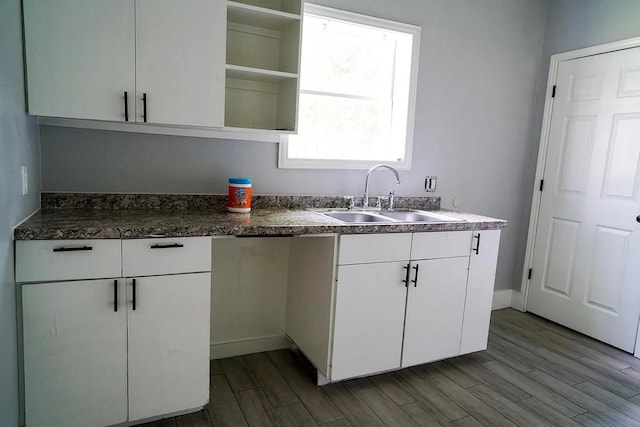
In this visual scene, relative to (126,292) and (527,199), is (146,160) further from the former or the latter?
(527,199)

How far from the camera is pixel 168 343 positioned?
183 cm

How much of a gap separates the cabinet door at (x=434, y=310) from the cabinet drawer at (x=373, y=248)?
13 centimetres

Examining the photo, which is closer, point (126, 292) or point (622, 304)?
point (126, 292)

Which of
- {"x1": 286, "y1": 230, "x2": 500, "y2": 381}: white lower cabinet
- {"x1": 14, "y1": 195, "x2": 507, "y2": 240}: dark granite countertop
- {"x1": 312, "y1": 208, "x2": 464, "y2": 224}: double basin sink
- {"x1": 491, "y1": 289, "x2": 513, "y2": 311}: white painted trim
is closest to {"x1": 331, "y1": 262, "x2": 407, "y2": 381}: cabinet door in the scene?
{"x1": 286, "y1": 230, "x2": 500, "y2": 381}: white lower cabinet

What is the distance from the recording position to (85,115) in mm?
1805

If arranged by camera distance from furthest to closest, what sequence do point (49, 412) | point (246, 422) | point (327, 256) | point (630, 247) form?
point (630, 247) < point (327, 256) < point (246, 422) < point (49, 412)

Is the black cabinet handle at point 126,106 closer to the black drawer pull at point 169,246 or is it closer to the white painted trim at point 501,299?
the black drawer pull at point 169,246

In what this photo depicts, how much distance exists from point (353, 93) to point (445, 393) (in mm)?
2015

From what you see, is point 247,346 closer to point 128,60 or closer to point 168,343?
point 168,343

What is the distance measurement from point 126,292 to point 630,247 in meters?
3.28

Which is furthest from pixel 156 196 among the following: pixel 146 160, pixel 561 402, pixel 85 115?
pixel 561 402

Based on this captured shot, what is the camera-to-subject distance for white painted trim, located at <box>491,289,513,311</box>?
365 centimetres

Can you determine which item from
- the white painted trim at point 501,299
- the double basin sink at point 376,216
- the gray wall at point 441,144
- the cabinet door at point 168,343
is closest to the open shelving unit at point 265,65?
the gray wall at point 441,144

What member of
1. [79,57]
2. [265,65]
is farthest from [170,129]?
Result: [265,65]
